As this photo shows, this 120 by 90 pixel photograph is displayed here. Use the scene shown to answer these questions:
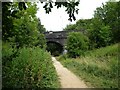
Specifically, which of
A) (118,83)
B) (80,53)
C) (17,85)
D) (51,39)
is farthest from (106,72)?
(51,39)

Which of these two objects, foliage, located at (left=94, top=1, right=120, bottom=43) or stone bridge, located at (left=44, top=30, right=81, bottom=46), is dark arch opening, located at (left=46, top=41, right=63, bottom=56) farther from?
foliage, located at (left=94, top=1, right=120, bottom=43)

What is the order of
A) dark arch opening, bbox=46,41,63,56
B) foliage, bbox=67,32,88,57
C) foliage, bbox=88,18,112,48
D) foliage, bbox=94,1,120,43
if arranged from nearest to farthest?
foliage, bbox=67,32,88,57 < foliage, bbox=88,18,112,48 < foliage, bbox=94,1,120,43 < dark arch opening, bbox=46,41,63,56

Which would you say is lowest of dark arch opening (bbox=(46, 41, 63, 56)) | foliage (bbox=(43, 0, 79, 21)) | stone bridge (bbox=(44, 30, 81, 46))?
dark arch opening (bbox=(46, 41, 63, 56))

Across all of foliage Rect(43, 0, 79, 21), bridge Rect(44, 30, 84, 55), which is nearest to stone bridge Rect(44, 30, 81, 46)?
bridge Rect(44, 30, 84, 55)

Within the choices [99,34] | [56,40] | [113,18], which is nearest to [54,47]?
[56,40]

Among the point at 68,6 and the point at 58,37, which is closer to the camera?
the point at 68,6

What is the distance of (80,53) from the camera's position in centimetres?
3048

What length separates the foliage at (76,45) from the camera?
30906mm

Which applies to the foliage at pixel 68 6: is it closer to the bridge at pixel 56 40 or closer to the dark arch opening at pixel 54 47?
the bridge at pixel 56 40

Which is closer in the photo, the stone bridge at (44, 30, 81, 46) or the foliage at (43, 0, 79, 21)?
the foliage at (43, 0, 79, 21)

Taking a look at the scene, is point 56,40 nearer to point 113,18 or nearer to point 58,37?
point 58,37

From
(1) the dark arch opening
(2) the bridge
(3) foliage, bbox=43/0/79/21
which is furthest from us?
(1) the dark arch opening

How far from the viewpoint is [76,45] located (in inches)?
1233

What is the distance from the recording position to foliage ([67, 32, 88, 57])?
3091 centimetres
